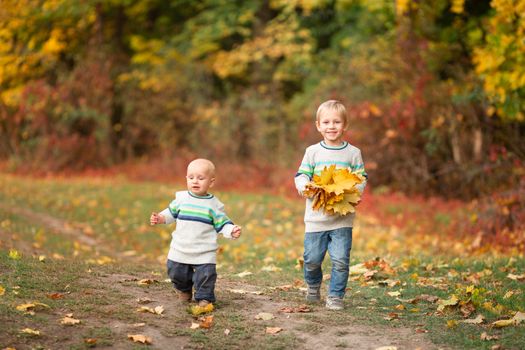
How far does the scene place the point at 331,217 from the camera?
607 cm

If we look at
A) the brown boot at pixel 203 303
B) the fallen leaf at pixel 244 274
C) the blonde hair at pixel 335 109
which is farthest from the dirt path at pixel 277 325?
the blonde hair at pixel 335 109

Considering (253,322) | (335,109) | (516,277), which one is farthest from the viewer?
(516,277)

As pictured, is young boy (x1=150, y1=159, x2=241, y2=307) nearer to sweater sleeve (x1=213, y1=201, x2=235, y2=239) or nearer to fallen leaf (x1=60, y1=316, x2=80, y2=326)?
sweater sleeve (x1=213, y1=201, x2=235, y2=239)

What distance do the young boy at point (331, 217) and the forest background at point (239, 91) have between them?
29.6 feet

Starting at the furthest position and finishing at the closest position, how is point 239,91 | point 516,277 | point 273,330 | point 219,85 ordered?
point 219,85
point 239,91
point 516,277
point 273,330

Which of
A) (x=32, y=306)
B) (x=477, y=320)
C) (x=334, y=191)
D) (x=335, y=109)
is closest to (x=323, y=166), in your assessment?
(x=334, y=191)

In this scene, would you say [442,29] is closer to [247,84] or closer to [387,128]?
[387,128]

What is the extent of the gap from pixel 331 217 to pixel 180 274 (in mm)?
1328

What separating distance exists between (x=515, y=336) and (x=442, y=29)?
9885mm

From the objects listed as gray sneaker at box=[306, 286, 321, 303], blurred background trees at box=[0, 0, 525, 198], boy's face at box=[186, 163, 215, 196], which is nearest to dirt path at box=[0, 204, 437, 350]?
gray sneaker at box=[306, 286, 321, 303]

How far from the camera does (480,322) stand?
5.74 metres

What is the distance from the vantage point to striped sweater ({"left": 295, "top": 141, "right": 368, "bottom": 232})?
6.07 metres

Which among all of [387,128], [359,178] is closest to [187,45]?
[387,128]

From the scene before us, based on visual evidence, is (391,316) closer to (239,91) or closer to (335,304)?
(335,304)
